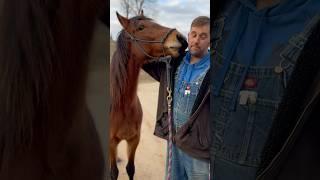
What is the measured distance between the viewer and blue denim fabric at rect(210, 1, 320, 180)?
74 cm

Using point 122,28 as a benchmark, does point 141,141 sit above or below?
below

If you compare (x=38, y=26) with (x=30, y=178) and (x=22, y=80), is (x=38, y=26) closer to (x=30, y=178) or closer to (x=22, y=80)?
(x=22, y=80)

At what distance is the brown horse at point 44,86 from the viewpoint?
0.60 m

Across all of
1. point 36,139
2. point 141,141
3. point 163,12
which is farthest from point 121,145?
point 163,12

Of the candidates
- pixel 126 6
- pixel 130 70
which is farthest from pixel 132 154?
pixel 126 6

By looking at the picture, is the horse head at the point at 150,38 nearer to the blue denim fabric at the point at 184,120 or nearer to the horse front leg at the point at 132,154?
the blue denim fabric at the point at 184,120

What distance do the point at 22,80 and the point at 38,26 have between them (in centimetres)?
9

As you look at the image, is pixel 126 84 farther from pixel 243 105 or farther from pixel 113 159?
pixel 243 105

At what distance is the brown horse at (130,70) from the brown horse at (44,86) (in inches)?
2.4

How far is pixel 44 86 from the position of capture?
24.6 inches

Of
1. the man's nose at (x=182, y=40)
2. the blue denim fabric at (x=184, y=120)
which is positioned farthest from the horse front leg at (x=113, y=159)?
the man's nose at (x=182, y=40)

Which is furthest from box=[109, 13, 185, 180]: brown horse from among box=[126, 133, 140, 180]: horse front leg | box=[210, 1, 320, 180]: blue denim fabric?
box=[210, 1, 320, 180]: blue denim fabric

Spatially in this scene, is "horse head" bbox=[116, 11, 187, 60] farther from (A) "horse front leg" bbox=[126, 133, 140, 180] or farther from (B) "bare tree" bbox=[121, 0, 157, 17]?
(A) "horse front leg" bbox=[126, 133, 140, 180]

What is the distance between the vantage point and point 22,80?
0.62 metres
